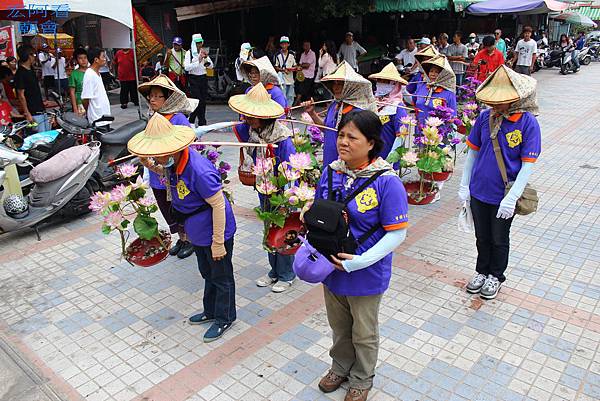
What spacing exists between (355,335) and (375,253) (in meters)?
0.56

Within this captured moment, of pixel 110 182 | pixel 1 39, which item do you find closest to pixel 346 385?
pixel 110 182

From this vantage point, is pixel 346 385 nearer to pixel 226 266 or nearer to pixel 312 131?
pixel 226 266

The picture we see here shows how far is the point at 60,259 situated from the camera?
502cm

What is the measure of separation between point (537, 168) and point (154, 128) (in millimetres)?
6284

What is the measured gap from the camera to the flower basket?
183 inches

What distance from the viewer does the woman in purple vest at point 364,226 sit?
98.5 inches

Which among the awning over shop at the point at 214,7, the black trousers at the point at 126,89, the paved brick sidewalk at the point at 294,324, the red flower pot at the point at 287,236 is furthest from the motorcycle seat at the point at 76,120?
the black trousers at the point at 126,89

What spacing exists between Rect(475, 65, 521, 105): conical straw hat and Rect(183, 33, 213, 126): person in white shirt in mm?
6931

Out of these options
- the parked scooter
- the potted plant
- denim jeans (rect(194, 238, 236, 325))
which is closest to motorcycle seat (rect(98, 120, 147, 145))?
the parked scooter

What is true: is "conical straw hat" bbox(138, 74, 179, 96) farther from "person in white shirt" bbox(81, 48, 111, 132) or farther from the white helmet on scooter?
"person in white shirt" bbox(81, 48, 111, 132)

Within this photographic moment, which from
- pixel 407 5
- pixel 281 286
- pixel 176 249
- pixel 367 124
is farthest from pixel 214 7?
pixel 367 124

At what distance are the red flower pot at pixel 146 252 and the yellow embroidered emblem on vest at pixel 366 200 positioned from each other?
70.7 inches

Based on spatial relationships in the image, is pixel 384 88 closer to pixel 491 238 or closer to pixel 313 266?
pixel 491 238

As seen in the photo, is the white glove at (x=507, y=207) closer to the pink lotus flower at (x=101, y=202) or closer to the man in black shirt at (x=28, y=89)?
the pink lotus flower at (x=101, y=202)
